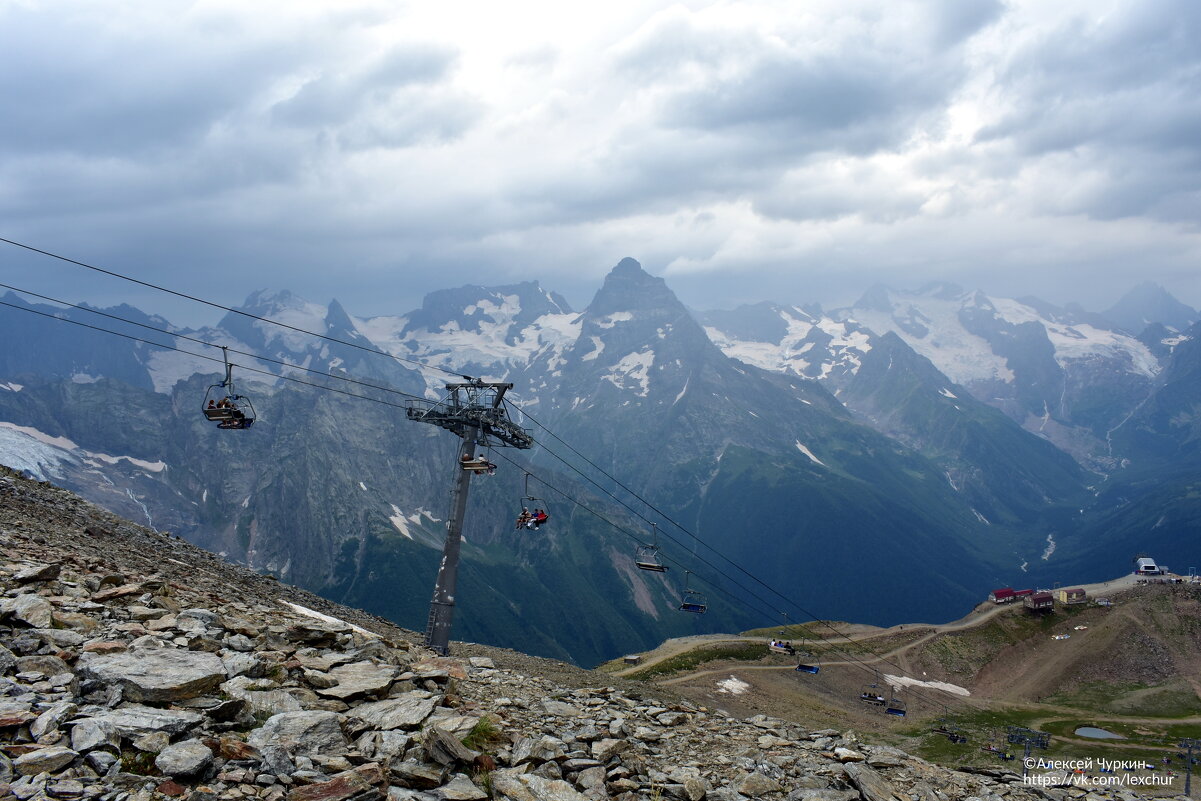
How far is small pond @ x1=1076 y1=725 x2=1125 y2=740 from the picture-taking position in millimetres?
99000

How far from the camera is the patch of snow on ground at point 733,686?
3492 inches

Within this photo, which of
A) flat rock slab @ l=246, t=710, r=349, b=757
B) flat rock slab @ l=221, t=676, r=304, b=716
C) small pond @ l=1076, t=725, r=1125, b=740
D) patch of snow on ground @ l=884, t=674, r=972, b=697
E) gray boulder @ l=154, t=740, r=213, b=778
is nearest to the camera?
gray boulder @ l=154, t=740, r=213, b=778

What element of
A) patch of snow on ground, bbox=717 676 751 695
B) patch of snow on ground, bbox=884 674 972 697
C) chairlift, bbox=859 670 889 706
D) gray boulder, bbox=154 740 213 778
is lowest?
patch of snow on ground, bbox=884 674 972 697

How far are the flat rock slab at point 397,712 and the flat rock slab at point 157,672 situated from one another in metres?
3.67

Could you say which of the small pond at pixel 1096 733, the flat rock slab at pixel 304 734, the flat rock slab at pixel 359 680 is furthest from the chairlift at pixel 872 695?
the flat rock slab at pixel 304 734

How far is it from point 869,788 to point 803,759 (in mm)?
2831

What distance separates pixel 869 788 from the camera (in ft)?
76.5

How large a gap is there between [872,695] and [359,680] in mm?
102959

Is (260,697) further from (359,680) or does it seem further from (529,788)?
(529,788)

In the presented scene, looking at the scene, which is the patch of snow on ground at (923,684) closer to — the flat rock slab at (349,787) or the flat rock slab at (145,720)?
the flat rock slab at (349,787)

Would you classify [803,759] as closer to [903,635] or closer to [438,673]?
[438,673]

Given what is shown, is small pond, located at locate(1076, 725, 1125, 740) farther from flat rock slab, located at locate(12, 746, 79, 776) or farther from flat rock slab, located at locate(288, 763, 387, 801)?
flat rock slab, located at locate(12, 746, 79, 776)

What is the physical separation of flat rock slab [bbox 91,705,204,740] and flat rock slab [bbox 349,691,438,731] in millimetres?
3769

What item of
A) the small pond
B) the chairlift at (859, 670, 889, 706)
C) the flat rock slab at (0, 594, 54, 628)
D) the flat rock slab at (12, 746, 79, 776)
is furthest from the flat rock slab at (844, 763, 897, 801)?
the small pond
